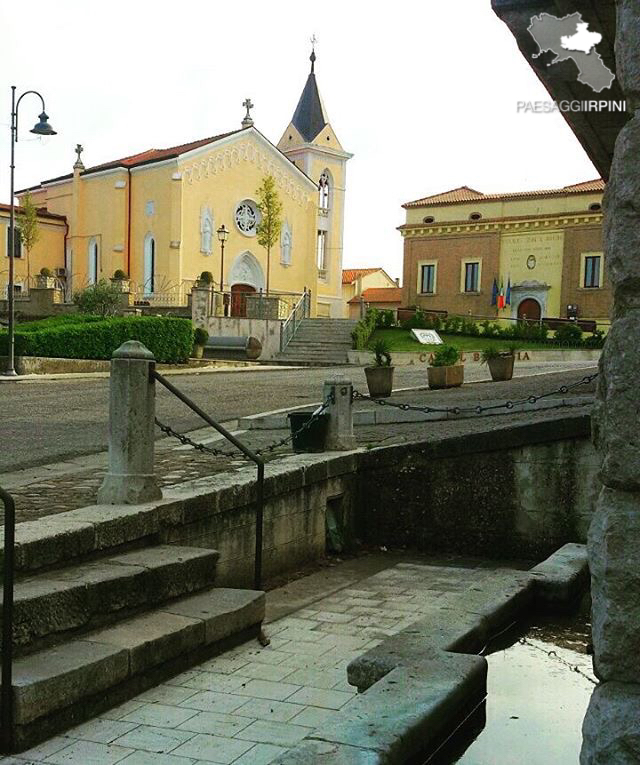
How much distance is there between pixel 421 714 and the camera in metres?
3.36

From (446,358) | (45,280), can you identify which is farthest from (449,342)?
(45,280)

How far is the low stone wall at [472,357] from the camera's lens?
29938 millimetres

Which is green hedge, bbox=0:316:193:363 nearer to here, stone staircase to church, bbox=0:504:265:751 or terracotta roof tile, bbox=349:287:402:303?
stone staircase to church, bbox=0:504:265:751

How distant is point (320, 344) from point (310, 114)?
2441cm

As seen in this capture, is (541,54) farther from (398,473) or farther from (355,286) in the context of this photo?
(355,286)

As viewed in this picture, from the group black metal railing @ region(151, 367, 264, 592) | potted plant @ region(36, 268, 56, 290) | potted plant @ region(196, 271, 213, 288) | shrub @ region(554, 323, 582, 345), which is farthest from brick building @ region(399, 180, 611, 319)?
black metal railing @ region(151, 367, 264, 592)

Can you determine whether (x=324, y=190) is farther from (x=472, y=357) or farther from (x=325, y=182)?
(x=472, y=357)

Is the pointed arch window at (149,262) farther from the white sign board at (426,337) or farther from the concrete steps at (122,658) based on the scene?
the concrete steps at (122,658)

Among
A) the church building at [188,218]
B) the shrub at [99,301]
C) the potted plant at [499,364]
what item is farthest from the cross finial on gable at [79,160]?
the potted plant at [499,364]

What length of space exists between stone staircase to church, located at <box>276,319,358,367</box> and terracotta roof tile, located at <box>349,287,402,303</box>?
23.5 metres

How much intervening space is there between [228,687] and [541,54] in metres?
3.64

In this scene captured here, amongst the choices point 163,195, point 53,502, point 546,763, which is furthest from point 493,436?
point 163,195

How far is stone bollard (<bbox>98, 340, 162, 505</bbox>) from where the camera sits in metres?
5.91

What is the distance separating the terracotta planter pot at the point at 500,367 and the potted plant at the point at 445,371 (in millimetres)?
1523
